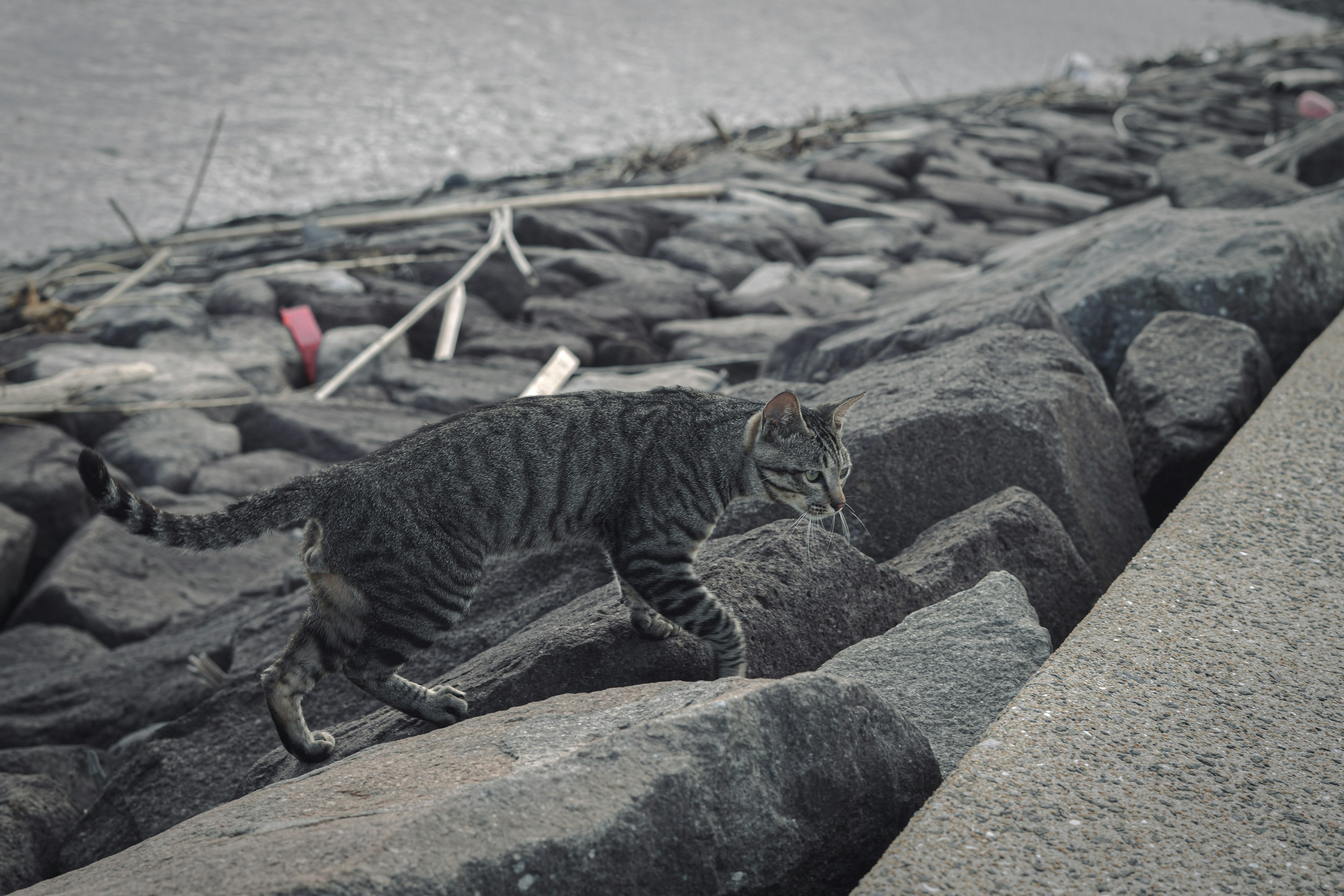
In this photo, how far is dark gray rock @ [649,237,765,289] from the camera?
832cm

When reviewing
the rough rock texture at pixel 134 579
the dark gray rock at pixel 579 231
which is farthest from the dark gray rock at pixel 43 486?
the dark gray rock at pixel 579 231

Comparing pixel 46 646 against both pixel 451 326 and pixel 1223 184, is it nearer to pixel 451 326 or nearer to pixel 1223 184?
pixel 451 326

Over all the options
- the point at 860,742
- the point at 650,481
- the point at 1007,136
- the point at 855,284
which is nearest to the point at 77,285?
the point at 855,284

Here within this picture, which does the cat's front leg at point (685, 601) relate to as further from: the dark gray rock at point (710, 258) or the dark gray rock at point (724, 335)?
the dark gray rock at point (710, 258)

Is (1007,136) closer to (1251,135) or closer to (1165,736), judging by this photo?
(1251,135)

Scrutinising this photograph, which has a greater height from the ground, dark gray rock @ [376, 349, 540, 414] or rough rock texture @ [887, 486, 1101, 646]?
rough rock texture @ [887, 486, 1101, 646]

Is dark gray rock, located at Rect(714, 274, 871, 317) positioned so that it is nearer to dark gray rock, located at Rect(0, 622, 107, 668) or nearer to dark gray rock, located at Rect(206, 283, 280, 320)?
dark gray rock, located at Rect(206, 283, 280, 320)

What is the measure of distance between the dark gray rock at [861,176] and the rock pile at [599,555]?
927mm

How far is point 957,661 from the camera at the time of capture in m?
2.54

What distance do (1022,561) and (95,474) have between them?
246 cm

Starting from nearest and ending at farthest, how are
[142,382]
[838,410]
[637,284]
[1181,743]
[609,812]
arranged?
1. [609,812]
2. [1181,743]
3. [838,410]
4. [142,382]
5. [637,284]

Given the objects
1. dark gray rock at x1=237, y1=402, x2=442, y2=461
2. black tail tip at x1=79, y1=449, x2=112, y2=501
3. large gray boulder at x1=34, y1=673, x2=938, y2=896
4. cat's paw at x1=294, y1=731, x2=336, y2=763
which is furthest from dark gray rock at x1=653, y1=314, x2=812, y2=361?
large gray boulder at x1=34, y1=673, x2=938, y2=896

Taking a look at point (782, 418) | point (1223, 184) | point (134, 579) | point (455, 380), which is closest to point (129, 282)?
point (455, 380)

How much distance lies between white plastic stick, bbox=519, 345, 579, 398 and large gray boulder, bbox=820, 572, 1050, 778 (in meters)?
3.37
